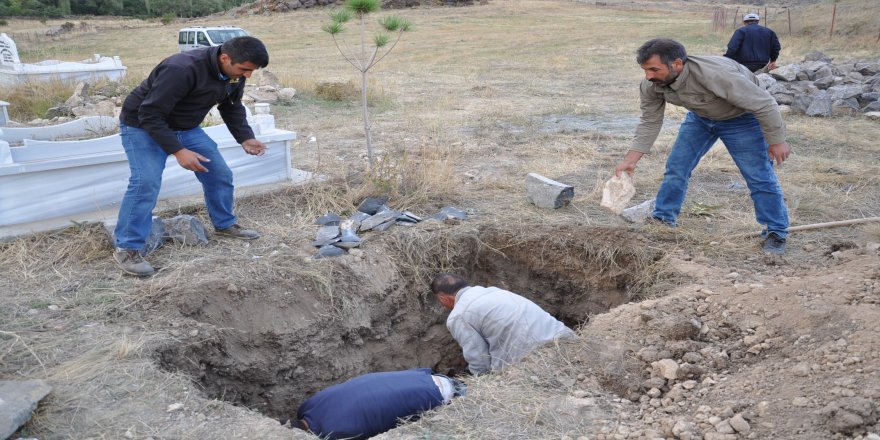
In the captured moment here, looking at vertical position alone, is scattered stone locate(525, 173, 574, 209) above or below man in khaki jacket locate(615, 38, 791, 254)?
below

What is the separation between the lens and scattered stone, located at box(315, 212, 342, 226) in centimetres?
490

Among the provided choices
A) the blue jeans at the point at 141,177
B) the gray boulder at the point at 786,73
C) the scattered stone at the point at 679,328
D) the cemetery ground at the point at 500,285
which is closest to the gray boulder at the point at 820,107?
the cemetery ground at the point at 500,285

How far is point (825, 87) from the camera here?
A: 10500 millimetres

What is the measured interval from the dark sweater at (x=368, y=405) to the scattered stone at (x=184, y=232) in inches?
64.3

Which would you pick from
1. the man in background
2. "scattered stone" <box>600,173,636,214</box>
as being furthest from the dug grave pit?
the man in background

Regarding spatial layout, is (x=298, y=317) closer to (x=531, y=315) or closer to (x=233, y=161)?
(x=531, y=315)

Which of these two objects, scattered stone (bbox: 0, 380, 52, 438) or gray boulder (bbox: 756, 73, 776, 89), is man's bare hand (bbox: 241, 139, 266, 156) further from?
gray boulder (bbox: 756, 73, 776, 89)

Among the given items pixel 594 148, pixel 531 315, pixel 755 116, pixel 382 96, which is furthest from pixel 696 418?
pixel 382 96

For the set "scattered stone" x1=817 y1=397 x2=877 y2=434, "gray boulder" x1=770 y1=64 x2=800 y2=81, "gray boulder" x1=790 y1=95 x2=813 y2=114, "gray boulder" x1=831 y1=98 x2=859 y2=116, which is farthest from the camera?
"gray boulder" x1=770 y1=64 x2=800 y2=81

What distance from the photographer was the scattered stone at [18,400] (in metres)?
2.47

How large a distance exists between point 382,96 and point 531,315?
802cm

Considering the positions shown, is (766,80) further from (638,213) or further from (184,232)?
(184,232)

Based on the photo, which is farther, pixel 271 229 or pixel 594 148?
pixel 594 148

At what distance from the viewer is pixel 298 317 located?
4.02 metres
